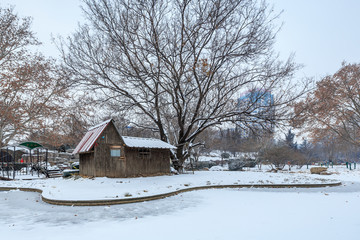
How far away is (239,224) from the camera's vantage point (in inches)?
242

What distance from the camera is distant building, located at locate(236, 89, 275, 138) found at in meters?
18.1

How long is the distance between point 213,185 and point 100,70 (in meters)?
11.9

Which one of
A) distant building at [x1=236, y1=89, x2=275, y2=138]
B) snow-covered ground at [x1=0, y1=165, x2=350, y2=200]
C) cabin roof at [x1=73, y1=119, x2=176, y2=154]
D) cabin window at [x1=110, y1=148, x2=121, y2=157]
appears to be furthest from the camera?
distant building at [x1=236, y1=89, x2=275, y2=138]

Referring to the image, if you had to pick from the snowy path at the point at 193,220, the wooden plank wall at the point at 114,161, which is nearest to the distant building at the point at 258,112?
the wooden plank wall at the point at 114,161

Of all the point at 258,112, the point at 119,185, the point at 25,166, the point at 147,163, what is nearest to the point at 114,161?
the point at 147,163

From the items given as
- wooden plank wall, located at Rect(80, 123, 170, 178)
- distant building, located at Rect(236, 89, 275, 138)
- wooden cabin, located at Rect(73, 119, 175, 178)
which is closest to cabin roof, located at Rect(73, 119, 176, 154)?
wooden cabin, located at Rect(73, 119, 175, 178)

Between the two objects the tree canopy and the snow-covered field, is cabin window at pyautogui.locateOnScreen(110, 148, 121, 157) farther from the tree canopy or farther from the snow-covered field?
the tree canopy

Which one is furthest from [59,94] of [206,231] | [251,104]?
[206,231]

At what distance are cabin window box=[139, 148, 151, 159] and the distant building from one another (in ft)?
23.2

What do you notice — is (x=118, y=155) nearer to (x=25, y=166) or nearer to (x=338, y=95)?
(x=25, y=166)

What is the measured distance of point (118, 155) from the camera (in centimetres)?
1658

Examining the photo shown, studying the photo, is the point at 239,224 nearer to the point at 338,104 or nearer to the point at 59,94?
the point at 59,94

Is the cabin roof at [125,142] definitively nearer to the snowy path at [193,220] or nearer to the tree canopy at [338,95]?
the snowy path at [193,220]

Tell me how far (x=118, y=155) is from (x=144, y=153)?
196 centimetres
